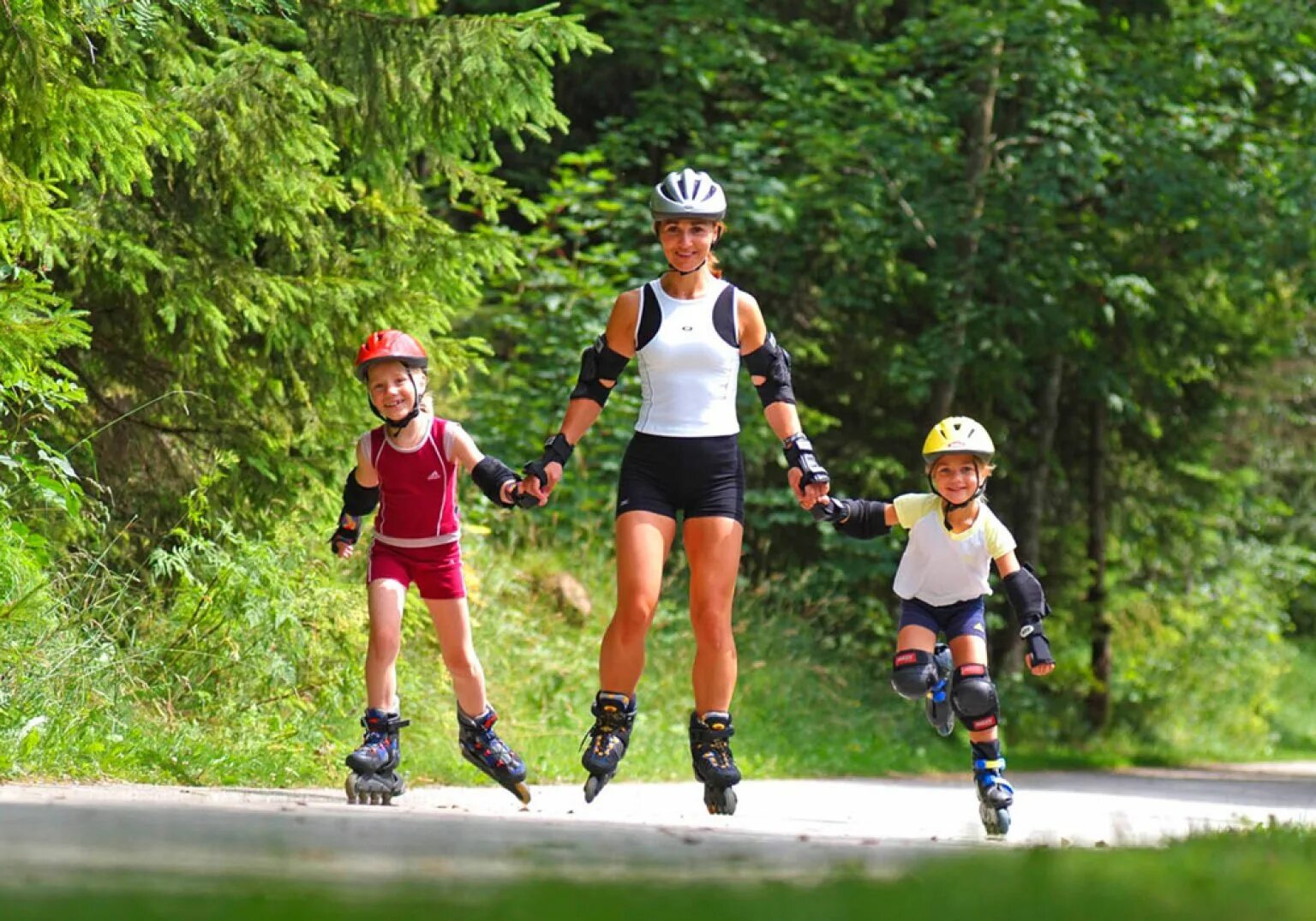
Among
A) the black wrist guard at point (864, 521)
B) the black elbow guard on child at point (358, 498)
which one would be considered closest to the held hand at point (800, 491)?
the black wrist guard at point (864, 521)

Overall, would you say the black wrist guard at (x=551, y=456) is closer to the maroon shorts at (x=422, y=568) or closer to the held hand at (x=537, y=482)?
the held hand at (x=537, y=482)

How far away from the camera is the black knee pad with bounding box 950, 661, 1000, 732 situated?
286 inches

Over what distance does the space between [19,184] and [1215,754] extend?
1703 cm

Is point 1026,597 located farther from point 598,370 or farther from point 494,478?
point 494,478

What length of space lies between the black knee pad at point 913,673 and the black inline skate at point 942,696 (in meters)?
0.05

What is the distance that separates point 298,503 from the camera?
31.0ft

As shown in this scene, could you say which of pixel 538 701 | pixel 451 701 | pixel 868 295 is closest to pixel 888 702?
pixel 868 295

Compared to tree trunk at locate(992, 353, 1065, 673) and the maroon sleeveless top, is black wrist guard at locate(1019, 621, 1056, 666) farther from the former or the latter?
tree trunk at locate(992, 353, 1065, 673)

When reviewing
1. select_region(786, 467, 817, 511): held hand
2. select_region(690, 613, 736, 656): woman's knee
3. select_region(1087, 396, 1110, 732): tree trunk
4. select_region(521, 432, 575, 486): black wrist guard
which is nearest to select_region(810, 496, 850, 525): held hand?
select_region(786, 467, 817, 511): held hand

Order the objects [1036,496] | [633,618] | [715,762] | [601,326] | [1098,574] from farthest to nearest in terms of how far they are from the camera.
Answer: [1098,574], [1036,496], [601,326], [633,618], [715,762]

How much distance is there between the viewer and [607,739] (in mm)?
6988

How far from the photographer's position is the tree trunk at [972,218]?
16.9 m

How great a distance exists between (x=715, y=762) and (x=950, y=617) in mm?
1281

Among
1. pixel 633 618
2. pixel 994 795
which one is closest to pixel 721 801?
pixel 633 618
